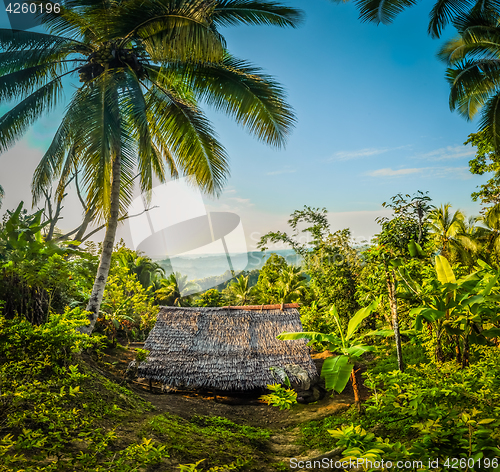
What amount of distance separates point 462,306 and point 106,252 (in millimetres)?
5486

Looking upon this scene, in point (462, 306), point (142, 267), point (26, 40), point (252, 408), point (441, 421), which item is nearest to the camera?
point (441, 421)

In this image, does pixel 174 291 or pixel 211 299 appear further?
pixel 174 291

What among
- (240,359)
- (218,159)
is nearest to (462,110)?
(218,159)

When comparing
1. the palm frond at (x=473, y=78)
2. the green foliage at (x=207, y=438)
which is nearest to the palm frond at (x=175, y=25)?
the green foliage at (x=207, y=438)

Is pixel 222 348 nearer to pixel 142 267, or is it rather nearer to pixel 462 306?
pixel 462 306

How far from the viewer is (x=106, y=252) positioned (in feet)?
18.4

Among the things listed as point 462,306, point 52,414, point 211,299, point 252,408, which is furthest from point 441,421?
point 211,299

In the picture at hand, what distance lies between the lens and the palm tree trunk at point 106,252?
550 cm

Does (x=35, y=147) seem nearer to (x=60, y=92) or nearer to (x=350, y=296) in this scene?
(x=60, y=92)

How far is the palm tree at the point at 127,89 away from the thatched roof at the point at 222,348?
215 cm

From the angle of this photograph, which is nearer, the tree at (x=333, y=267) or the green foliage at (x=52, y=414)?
the green foliage at (x=52, y=414)

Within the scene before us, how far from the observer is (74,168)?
6.30 m

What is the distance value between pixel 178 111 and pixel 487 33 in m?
8.40

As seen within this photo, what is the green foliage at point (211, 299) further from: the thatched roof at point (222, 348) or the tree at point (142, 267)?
the thatched roof at point (222, 348)
